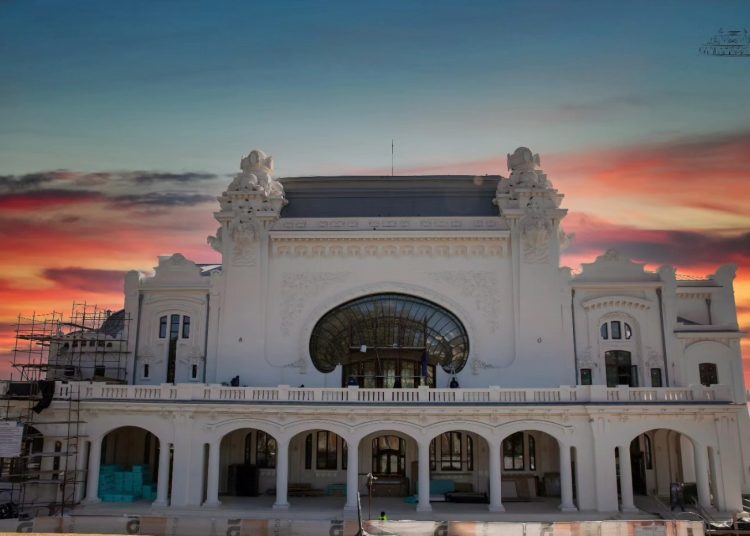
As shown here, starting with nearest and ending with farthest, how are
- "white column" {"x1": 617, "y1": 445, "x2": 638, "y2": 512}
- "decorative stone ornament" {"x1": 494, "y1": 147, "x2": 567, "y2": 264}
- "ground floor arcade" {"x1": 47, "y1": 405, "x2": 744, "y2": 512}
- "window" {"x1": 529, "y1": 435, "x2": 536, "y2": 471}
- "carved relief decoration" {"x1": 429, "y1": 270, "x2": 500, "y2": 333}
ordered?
"white column" {"x1": 617, "y1": 445, "x2": 638, "y2": 512} < "ground floor arcade" {"x1": 47, "y1": 405, "x2": 744, "y2": 512} < "window" {"x1": 529, "y1": 435, "x2": 536, "y2": 471} < "carved relief decoration" {"x1": 429, "y1": 270, "x2": 500, "y2": 333} < "decorative stone ornament" {"x1": 494, "y1": 147, "x2": 567, "y2": 264}

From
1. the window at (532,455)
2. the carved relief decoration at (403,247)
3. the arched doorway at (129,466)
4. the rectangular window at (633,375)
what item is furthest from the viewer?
the carved relief decoration at (403,247)

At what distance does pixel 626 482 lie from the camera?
39.5 m

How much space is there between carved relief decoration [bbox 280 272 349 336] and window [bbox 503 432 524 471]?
14.6 m

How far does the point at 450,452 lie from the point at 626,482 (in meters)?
10.8

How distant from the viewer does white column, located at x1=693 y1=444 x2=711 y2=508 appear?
39312 millimetres

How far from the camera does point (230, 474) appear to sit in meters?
45.3

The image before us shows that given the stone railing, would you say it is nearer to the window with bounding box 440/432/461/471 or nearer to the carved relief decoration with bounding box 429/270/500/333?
the window with bounding box 440/432/461/471

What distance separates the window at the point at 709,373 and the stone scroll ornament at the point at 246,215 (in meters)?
29.5

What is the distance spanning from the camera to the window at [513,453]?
1784 inches

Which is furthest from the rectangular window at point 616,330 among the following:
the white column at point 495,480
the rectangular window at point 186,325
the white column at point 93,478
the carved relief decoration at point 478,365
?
the white column at point 93,478

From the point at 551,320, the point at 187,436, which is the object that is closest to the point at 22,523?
the point at 187,436

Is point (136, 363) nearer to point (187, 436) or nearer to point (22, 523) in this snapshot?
point (187, 436)

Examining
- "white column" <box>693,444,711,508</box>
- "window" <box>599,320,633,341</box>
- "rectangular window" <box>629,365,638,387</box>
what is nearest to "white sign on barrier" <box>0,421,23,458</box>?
"window" <box>599,320,633,341</box>

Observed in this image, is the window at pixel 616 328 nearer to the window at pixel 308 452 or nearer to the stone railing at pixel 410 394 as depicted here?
the stone railing at pixel 410 394
